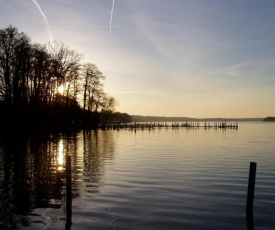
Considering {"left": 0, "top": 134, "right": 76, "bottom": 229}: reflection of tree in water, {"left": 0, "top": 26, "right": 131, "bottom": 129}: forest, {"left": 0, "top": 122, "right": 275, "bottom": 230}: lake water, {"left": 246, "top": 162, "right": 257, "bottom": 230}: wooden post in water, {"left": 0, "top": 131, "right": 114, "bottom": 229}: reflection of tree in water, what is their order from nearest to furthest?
1. {"left": 0, "top": 122, "right": 275, "bottom": 230}: lake water
2. {"left": 246, "top": 162, "right": 257, "bottom": 230}: wooden post in water
3. {"left": 0, "top": 134, "right": 76, "bottom": 229}: reflection of tree in water
4. {"left": 0, "top": 131, "right": 114, "bottom": 229}: reflection of tree in water
5. {"left": 0, "top": 26, "right": 131, "bottom": 129}: forest

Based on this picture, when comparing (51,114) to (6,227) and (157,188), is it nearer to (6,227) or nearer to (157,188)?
(157,188)

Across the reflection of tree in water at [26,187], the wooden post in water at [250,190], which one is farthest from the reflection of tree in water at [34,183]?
the wooden post in water at [250,190]

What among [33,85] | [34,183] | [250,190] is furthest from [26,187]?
[33,85]

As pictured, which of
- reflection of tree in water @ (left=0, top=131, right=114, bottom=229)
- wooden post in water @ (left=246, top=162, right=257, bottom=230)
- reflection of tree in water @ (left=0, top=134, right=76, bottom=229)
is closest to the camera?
wooden post in water @ (left=246, top=162, right=257, bottom=230)

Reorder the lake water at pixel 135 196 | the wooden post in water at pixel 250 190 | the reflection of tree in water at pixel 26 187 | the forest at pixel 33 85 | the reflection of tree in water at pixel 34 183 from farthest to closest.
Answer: the forest at pixel 33 85, the reflection of tree in water at pixel 34 183, the reflection of tree in water at pixel 26 187, the wooden post in water at pixel 250 190, the lake water at pixel 135 196

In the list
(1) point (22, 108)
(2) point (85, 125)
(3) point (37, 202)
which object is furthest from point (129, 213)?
(2) point (85, 125)

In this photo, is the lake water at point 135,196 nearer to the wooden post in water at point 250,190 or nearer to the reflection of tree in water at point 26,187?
the reflection of tree in water at point 26,187

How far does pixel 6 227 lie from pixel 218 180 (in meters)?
11.8

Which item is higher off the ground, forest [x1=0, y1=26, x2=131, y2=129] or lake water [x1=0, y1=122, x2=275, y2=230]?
forest [x1=0, y1=26, x2=131, y2=129]

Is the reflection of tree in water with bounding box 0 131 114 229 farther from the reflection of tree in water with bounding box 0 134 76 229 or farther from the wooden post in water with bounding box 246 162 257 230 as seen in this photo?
the wooden post in water with bounding box 246 162 257 230

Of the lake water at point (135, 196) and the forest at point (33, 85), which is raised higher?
the forest at point (33, 85)

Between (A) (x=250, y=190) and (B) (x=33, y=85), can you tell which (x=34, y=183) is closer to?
(A) (x=250, y=190)

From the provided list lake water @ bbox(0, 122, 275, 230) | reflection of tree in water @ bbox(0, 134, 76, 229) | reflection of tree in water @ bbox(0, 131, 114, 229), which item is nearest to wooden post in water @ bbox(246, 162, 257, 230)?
lake water @ bbox(0, 122, 275, 230)

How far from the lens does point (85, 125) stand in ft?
298
